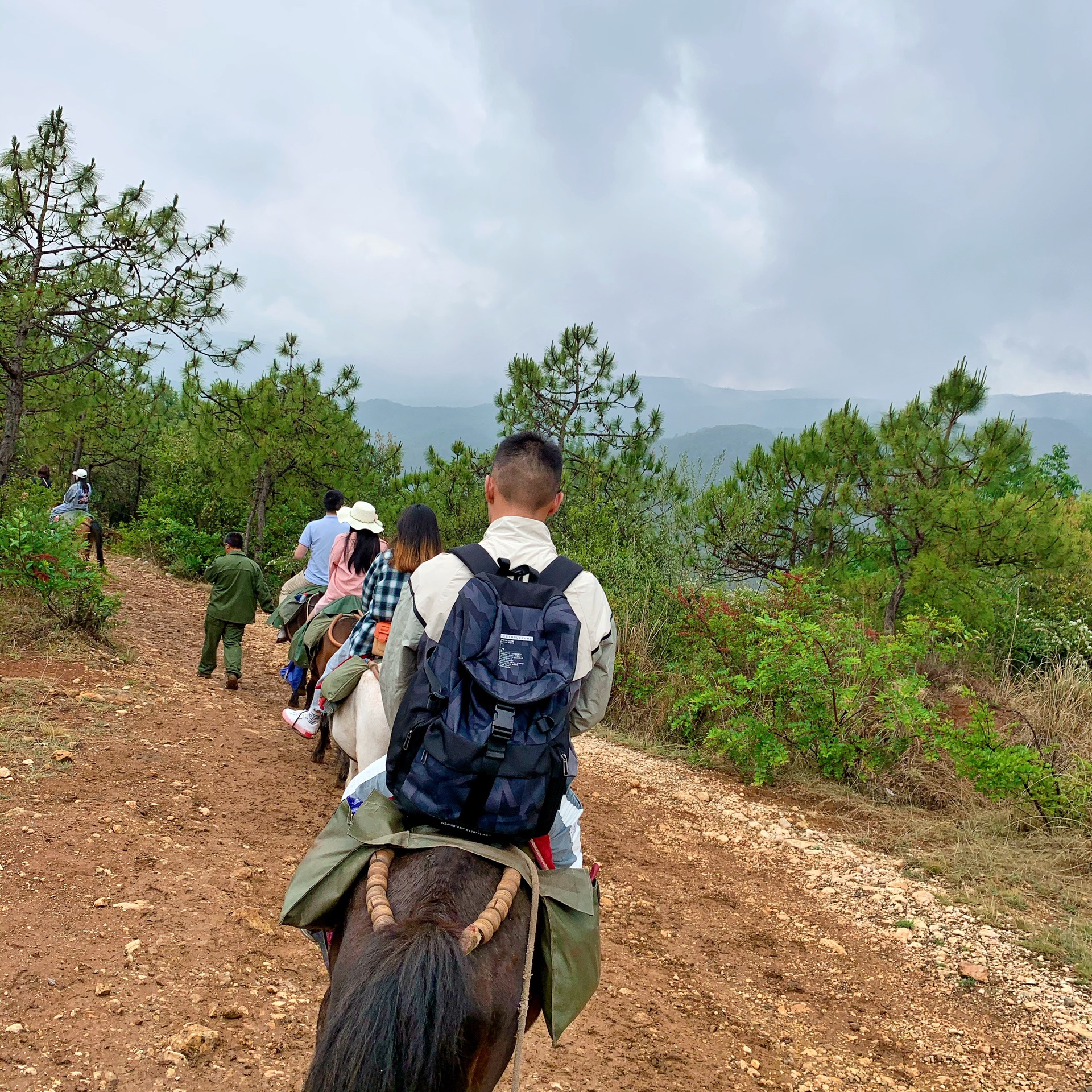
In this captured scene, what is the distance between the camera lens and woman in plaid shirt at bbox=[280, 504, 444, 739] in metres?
4.33

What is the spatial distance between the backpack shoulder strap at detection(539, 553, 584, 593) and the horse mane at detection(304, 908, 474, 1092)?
890mm

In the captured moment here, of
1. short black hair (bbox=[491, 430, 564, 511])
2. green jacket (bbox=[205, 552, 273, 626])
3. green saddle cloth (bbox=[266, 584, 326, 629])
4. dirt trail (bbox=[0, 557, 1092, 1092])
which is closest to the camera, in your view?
short black hair (bbox=[491, 430, 564, 511])

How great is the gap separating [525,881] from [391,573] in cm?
289

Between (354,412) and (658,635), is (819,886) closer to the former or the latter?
(658,635)

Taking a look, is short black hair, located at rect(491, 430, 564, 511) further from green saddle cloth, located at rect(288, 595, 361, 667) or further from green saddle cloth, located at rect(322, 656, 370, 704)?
green saddle cloth, located at rect(288, 595, 361, 667)

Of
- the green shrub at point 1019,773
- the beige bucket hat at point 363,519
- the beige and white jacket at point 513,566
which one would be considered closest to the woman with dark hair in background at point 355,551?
the beige bucket hat at point 363,519

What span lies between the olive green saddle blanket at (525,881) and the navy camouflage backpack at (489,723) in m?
0.07

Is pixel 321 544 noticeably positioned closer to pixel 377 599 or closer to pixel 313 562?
pixel 313 562

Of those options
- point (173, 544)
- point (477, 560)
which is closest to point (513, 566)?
point (477, 560)

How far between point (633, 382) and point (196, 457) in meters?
9.92

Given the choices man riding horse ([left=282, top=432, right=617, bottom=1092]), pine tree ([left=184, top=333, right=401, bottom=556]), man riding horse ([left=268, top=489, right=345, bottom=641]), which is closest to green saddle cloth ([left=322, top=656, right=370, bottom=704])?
man riding horse ([left=282, top=432, right=617, bottom=1092])

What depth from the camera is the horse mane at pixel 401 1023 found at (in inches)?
58.9

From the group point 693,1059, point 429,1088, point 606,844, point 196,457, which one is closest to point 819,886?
point 606,844

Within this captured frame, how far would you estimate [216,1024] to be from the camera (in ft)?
9.64
